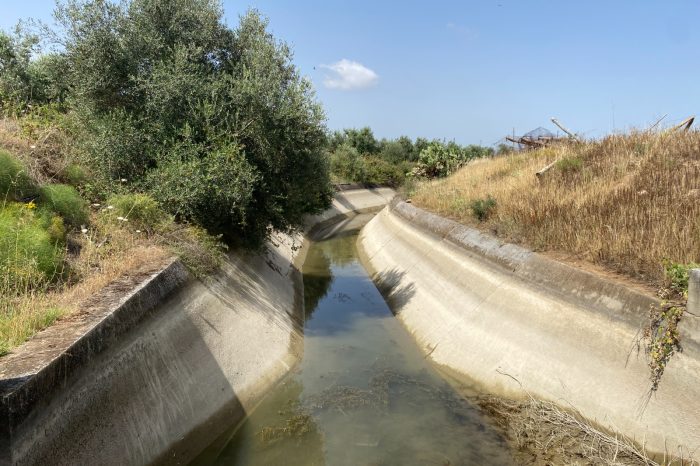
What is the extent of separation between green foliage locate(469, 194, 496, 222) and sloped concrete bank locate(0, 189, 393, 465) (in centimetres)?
740

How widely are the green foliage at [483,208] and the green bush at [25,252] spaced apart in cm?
1212

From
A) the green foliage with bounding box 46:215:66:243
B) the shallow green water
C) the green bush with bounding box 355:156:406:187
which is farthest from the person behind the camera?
the green bush with bounding box 355:156:406:187

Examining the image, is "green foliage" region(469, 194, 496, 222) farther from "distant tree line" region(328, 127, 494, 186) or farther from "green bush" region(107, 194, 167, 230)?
"distant tree line" region(328, 127, 494, 186)

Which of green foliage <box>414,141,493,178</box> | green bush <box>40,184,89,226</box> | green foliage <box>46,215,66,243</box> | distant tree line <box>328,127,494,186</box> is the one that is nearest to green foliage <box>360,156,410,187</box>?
distant tree line <box>328,127,494,186</box>

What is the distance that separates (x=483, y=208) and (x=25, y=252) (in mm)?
12750

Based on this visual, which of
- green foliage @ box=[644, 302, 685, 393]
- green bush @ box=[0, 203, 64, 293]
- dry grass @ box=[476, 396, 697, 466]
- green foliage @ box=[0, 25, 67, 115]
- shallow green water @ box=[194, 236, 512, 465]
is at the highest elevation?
green foliage @ box=[0, 25, 67, 115]

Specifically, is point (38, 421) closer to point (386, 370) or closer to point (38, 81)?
point (386, 370)

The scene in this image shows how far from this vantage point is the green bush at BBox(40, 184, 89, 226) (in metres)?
10.4

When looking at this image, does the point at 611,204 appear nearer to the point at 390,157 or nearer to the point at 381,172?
the point at 381,172

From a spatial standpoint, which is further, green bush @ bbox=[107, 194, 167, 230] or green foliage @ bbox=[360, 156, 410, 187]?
green foliage @ bbox=[360, 156, 410, 187]

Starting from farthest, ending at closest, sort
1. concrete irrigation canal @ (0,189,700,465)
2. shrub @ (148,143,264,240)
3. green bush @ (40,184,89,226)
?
1. shrub @ (148,143,264,240)
2. green bush @ (40,184,89,226)
3. concrete irrigation canal @ (0,189,700,465)

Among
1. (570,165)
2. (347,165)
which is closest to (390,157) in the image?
(347,165)

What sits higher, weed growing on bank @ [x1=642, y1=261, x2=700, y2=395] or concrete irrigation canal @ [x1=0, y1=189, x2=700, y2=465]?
weed growing on bank @ [x1=642, y1=261, x2=700, y2=395]

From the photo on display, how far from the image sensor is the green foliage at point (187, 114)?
1310 centimetres
